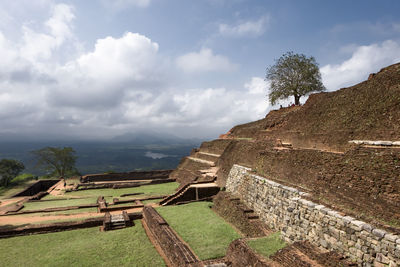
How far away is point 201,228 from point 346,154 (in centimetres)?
651

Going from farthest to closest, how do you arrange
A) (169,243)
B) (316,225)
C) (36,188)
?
(36,188), (169,243), (316,225)

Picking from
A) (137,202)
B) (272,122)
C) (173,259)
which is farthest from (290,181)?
(137,202)

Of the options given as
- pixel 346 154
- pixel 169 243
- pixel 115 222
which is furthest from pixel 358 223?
pixel 115 222

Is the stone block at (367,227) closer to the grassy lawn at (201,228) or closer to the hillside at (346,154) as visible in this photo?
the hillside at (346,154)

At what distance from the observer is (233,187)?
14.0 meters

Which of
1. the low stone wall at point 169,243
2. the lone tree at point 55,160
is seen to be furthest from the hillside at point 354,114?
the lone tree at point 55,160

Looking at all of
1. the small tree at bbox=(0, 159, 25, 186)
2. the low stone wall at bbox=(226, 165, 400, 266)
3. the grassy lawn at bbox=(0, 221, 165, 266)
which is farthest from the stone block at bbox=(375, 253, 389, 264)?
the small tree at bbox=(0, 159, 25, 186)

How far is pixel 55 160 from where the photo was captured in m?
39.8

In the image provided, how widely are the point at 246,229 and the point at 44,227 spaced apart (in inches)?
378

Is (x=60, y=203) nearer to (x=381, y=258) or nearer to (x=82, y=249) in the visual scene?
(x=82, y=249)

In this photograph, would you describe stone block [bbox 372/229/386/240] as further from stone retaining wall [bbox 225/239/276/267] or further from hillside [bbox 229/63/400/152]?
hillside [bbox 229/63/400/152]

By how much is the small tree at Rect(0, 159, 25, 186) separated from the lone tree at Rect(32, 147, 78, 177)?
292 centimetres

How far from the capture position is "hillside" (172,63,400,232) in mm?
6039

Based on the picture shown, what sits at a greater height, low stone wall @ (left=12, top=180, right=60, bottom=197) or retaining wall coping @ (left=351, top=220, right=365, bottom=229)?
retaining wall coping @ (left=351, top=220, right=365, bottom=229)
